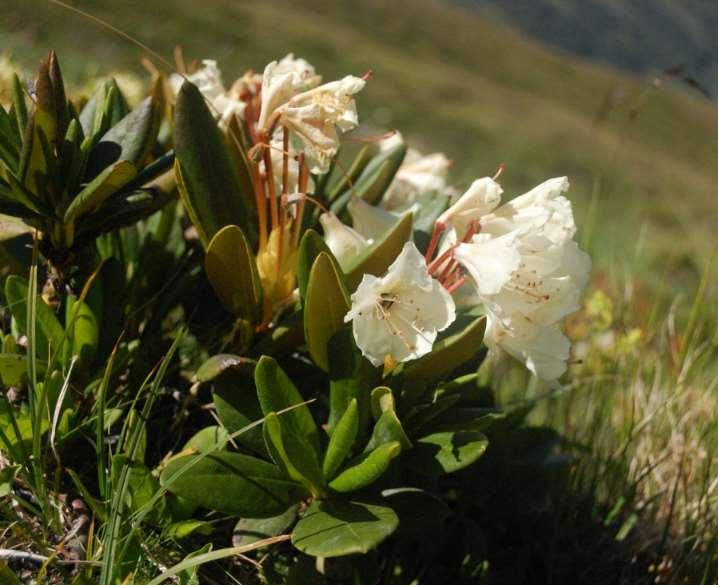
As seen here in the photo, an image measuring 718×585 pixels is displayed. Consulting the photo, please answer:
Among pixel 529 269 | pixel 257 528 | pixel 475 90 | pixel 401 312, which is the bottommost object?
pixel 475 90

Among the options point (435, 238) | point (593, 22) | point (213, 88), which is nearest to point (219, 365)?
point (435, 238)

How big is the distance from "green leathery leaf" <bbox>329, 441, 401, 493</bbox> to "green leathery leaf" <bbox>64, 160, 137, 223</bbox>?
631 millimetres

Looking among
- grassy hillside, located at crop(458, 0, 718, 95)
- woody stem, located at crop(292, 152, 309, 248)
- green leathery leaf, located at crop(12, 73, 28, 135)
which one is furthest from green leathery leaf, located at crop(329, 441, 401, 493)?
grassy hillside, located at crop(458, 0, 718, 95)

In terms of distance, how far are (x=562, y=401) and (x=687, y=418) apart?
14.5 inches

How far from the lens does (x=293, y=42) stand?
39.2 metres

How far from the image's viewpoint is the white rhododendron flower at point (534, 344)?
156 cm

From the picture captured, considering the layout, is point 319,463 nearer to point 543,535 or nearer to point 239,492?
point 239,492

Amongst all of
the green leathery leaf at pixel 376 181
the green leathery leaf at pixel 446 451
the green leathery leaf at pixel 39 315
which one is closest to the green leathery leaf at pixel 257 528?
the green leathery leaf at pixel 446 451

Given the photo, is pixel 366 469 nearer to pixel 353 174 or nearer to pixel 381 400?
pixel 381 400

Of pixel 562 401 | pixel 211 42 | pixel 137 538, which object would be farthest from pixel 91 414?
pixel 211 42

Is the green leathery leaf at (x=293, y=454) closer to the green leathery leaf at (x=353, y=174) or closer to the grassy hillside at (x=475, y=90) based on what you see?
the green leathery leaf at (x=353, y=174)

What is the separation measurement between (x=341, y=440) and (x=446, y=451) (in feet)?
0.62

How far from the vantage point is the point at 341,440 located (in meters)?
1.49

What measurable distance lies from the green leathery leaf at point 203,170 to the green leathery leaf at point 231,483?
1.48 feet
